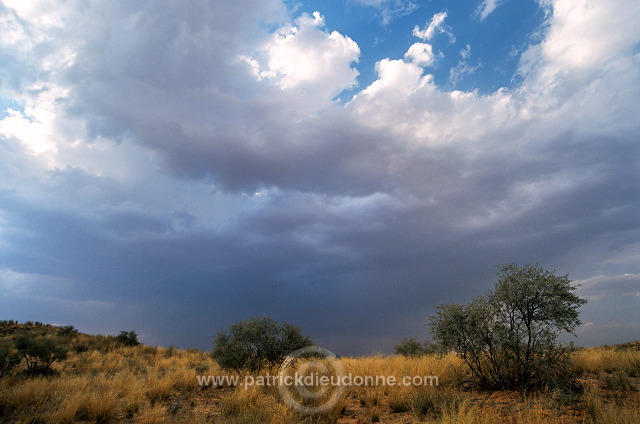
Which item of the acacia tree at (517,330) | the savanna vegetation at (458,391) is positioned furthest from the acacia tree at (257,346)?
the acacia tree at (517,330)

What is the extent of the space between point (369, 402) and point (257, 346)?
21.3 ft

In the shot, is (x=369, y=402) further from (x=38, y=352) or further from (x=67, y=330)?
(x=67, y=330)

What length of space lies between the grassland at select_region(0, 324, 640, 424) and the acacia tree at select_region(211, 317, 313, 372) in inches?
48.9

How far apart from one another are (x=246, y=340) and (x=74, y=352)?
61.4 ft

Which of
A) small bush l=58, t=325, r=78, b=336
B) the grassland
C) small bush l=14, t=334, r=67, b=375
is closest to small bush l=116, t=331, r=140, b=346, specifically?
small bush l=58, t=325, r=78, b=336

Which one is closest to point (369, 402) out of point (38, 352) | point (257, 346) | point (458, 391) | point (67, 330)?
point (458, 391)

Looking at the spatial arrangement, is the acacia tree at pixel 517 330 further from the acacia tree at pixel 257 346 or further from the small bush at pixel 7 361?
the small bush at pixel 7 361

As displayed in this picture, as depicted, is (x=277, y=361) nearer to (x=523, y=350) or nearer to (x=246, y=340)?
(x=246, y=340)

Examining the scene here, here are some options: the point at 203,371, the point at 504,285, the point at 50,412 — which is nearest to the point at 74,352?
the point at 203,371

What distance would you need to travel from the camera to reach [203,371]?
57.1ft

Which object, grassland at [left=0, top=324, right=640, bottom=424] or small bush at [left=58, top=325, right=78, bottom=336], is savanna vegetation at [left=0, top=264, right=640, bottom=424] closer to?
grassland at [left=0, top=324, right=640, bottom=424]

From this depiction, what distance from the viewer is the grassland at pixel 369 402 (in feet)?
24.6

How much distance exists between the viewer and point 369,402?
10.2 metres

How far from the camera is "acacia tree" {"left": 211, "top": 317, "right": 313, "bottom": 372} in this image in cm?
1478
